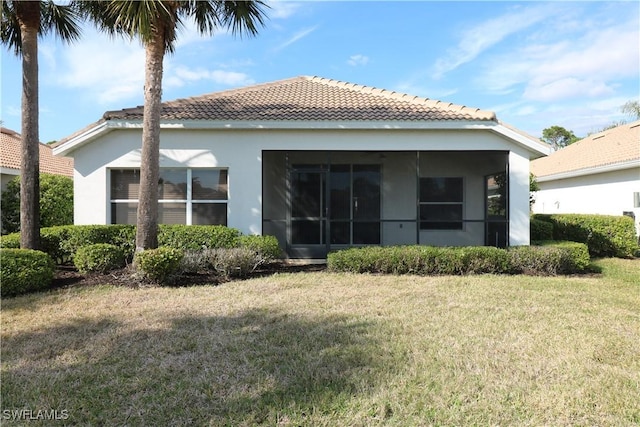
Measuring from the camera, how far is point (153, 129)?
8.14 metres

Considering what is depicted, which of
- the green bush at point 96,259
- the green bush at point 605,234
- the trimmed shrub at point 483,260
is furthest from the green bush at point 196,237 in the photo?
the green bush at point 605,234

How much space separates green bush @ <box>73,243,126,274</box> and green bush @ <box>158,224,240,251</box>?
120 centimetres

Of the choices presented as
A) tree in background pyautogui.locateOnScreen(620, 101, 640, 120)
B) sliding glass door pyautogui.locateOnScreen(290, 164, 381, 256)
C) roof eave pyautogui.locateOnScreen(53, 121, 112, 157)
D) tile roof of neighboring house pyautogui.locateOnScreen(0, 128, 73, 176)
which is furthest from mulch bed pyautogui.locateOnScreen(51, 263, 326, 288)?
tree in background pyautogui.locateOnScreen(620, 101, 640, 120)

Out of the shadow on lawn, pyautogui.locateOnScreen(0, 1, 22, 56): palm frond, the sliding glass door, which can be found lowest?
the shadow on lawn

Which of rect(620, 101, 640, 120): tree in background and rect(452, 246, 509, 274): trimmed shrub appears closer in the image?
rect(452, 246, 509, 274): trimmed shrub

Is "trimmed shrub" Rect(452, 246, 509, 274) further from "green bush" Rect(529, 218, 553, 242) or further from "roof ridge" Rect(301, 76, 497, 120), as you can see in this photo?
"green bush" Rect(529, 218, 553, 242)

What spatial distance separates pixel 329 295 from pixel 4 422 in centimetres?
468

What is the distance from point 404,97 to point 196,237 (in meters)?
7.50

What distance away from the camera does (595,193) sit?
15.7 metres

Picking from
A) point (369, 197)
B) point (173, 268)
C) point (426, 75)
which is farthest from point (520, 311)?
point (426, 75)

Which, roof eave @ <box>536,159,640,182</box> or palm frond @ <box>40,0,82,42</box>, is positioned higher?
palm frond @ <box>40,0,82,42</box>

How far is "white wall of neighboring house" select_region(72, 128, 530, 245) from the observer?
33.8 ft

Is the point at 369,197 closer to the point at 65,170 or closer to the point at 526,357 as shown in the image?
the point at 526,357

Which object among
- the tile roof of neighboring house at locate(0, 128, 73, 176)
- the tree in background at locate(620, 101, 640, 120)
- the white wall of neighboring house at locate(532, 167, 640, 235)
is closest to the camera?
the white wall of neighboring house at locate(532, 167, 640, 235)
